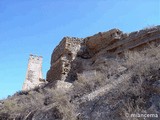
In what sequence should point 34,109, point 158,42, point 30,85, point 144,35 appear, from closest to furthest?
point 34,109 < point 158,42 < point 144,35 < point 30,85

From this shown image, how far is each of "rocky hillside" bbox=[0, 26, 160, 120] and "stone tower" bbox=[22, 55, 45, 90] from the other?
5.51 m

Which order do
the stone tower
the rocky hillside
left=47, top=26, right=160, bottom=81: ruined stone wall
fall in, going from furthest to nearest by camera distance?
1. the stone tower
2. left=47, top=26, right=160, bottom=81: ruined stone wall
3. the rocky hillside

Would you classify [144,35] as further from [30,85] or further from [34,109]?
[30,85]

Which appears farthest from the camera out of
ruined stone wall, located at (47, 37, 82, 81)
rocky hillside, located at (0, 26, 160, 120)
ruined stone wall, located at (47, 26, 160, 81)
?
ruined stone wall, located at (47, 37, 82, 81)

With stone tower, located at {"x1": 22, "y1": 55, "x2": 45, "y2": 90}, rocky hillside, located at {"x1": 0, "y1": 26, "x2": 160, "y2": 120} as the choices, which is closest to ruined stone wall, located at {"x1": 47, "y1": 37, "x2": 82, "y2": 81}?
rocky hillside, located at {"x1": 0, "y1": 26, "x2": 160, "y2": 120}

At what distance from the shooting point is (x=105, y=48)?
15.0 m

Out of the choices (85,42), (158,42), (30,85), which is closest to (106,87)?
(158,42)

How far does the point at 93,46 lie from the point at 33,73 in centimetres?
766

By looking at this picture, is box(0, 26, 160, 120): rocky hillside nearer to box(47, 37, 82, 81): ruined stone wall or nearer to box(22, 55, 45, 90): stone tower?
box(47, 37, 82, 81): ruined stone wall

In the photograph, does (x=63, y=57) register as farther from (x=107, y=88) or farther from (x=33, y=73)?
(x=107, y=88)

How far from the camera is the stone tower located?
65.9ft

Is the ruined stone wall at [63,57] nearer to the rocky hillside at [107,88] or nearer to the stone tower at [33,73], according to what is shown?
the rocky hillside at [107,88]

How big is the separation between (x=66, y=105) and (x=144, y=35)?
763cm

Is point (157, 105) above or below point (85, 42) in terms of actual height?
below
